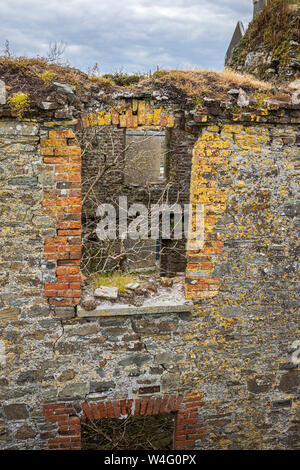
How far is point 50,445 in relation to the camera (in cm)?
385

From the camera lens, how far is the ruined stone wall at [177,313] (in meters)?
3.39

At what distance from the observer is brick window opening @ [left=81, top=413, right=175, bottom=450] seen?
5.16 m

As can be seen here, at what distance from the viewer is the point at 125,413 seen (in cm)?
390

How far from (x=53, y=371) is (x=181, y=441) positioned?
66.0 inches

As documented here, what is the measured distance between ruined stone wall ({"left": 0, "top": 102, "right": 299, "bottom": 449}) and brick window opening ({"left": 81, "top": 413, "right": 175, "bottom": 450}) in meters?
1.37

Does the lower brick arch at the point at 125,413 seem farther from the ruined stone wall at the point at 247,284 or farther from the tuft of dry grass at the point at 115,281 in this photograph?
the tuft of dry grass at the point at 115,281

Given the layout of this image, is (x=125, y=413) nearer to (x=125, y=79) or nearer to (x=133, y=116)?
(x=133, y=116)

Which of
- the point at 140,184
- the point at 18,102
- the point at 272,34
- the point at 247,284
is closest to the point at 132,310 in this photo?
the point at 247,284

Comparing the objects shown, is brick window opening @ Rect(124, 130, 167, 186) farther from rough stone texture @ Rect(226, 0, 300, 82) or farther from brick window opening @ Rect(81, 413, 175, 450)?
brick window opening @ Rect(81, 413, 175, 450)

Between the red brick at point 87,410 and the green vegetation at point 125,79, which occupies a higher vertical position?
the green vegetation at point 125,79

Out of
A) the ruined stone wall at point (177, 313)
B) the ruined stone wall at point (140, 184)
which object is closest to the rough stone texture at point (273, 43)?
the ruined stone wall at point (140, 184)

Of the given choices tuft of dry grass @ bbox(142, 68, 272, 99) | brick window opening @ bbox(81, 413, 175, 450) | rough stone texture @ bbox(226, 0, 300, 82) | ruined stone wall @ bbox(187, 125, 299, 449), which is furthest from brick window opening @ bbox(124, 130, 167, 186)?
ruined stone wall @ bbox(187, 125, 299, 449)

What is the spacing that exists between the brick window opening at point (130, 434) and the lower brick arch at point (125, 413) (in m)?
1.08

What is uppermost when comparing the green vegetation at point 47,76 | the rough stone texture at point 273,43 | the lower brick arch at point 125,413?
the rough stone texture at point 273,43
